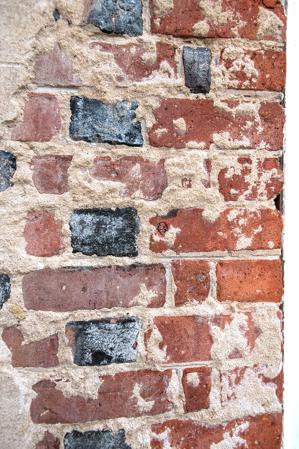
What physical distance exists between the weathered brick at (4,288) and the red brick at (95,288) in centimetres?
3

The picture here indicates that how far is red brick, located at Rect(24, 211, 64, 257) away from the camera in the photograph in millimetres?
944

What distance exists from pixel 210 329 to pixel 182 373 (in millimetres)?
105

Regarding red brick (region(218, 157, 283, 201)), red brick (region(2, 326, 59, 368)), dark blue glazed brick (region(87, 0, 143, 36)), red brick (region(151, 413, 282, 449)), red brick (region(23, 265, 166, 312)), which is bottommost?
red brick (region(151, 413, 282, 449))

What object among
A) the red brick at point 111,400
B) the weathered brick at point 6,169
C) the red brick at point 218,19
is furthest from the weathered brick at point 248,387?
the red brick at point 218,19

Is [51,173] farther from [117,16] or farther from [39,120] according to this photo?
[117,16]

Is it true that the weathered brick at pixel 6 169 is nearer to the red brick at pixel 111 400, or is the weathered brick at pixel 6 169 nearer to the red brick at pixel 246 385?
the red brick at pixel 111 400

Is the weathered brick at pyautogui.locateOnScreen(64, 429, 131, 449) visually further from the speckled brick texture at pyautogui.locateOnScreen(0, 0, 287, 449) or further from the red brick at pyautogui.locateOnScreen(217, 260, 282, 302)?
the red brick at pyautogui.locateOnScreen(217, 260, 282, 302)

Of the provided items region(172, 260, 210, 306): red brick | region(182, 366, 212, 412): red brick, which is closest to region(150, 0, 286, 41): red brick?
region(172, 260, 210, 306): red brick

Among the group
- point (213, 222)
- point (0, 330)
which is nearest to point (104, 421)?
point (0, 330)

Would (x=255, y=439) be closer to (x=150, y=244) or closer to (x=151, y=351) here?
(x=151, y=351)

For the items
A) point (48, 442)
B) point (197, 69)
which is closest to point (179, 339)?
point (48, 442)

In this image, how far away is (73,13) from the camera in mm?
947

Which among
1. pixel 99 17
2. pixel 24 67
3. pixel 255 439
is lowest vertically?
pixel 255 439

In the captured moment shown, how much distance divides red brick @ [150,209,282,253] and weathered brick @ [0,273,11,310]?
0.93 ft
